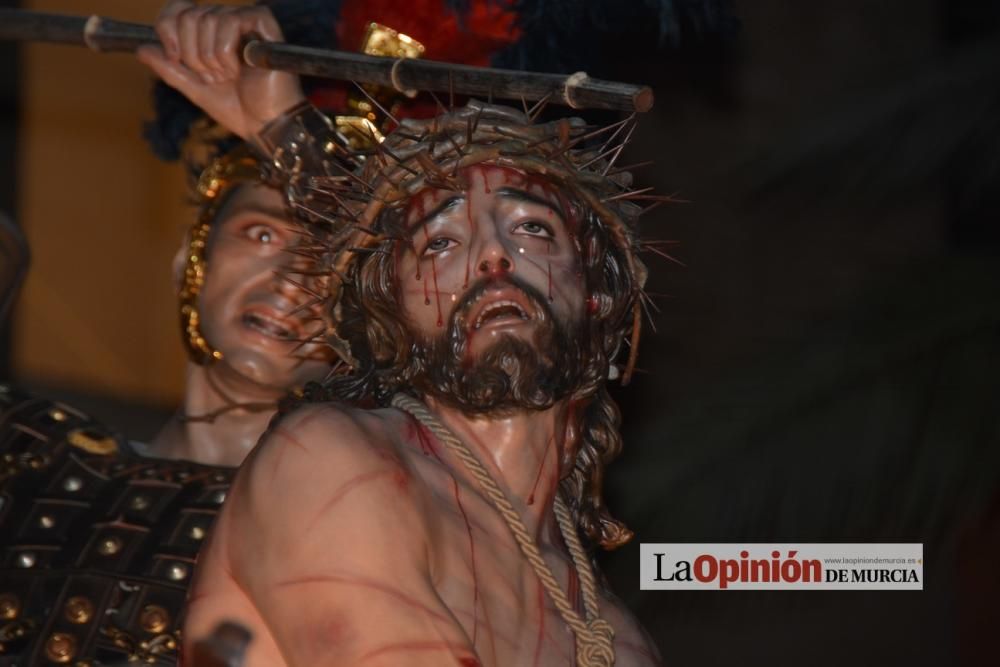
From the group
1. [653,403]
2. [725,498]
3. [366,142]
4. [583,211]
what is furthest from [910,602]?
[583,211]

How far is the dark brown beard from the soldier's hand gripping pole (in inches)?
8.8

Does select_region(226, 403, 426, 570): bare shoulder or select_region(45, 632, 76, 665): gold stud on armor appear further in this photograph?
select_region(45, 632, 76, 665): gold stud on armor

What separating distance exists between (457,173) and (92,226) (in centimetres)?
271

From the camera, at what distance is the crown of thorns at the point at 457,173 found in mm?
2580

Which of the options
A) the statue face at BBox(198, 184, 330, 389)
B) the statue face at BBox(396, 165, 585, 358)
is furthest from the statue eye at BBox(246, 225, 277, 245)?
the statue face at BBox(396, 165, 585, 358)

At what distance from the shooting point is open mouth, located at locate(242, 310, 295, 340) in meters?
3.36

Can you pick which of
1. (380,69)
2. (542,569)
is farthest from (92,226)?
(542,569)

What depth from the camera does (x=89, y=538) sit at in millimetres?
3113

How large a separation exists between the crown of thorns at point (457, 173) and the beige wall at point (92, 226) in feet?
8.19

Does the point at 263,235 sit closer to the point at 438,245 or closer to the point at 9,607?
the point at 9,607

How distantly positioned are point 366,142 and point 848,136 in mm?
674

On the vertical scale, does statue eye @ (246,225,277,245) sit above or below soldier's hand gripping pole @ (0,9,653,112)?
below

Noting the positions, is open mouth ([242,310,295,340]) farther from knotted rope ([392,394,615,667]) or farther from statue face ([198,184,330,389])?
knotted rope ([392,394,615,667])

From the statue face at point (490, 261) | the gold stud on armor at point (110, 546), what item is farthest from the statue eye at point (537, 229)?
the gold stud on armor at point (110, 546)
